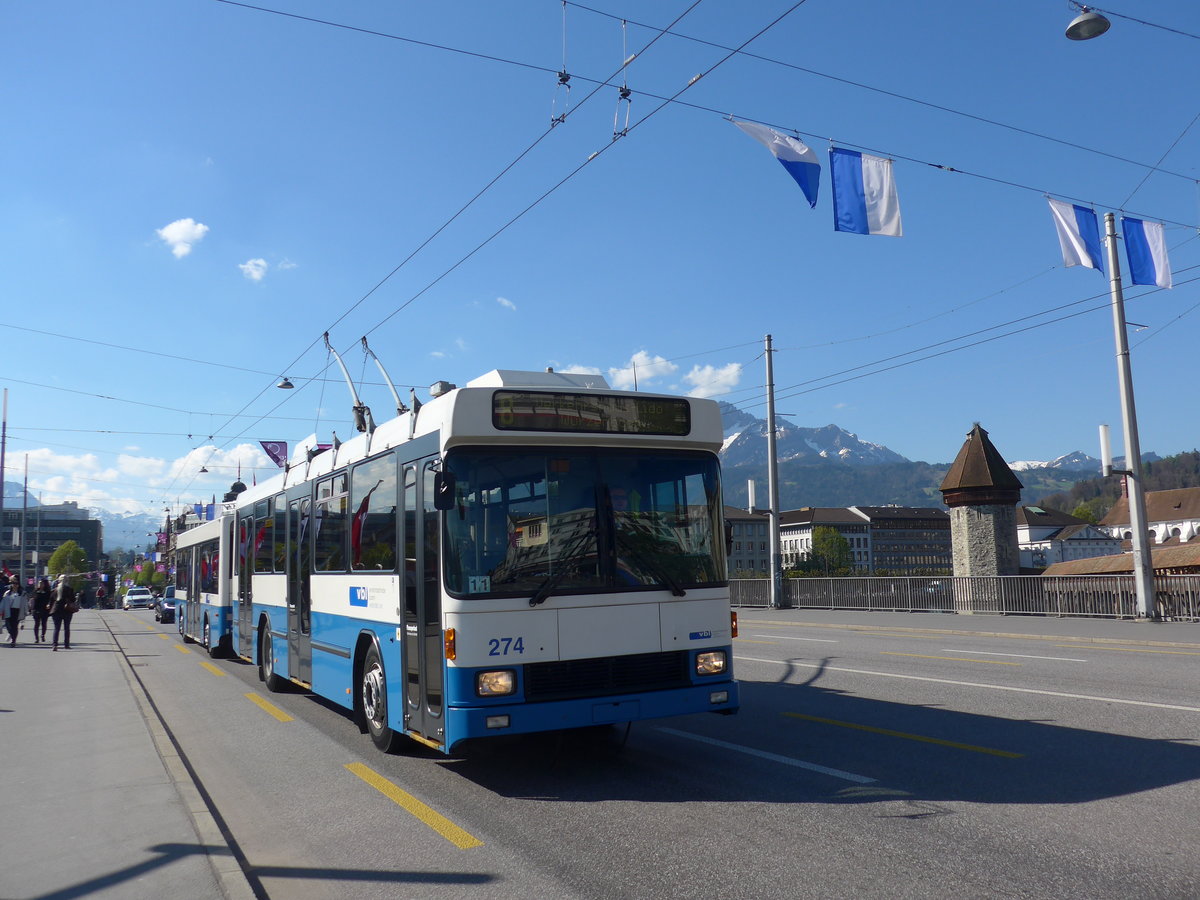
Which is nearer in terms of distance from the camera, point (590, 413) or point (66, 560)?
point (590, 413)

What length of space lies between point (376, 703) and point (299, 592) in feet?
11.8

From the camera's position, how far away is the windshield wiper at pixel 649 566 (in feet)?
25.0

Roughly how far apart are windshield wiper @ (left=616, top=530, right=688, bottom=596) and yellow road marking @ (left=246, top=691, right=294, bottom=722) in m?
5.66

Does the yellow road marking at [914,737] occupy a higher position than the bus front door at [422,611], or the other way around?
the bus front door at [422,611]

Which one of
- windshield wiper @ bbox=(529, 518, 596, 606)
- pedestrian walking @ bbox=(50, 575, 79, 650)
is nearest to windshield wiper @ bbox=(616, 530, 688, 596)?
windshield wiper @ bbox=(529, 518, 596, 606)

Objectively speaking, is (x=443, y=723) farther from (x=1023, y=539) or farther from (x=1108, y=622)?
(x=1023, y=539)

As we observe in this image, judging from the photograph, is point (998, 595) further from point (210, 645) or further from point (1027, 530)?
point (1027, 530)

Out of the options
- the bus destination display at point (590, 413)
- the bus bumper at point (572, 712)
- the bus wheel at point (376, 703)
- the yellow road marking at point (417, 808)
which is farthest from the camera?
the bus wheel at point (376, 703)

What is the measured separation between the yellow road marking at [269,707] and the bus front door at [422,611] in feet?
13.2

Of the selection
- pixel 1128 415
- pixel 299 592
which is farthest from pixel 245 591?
pixel 1128 415

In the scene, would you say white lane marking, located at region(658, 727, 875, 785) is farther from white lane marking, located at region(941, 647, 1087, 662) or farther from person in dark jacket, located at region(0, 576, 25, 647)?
person in dark jacket, located at region(0, 576, 25, 647)

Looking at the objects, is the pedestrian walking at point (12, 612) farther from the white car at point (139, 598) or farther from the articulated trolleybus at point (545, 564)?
the white car at point (139, 598)

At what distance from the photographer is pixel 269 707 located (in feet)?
40.8

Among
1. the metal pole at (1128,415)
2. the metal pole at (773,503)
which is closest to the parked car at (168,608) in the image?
the metal pole at (773,503)
